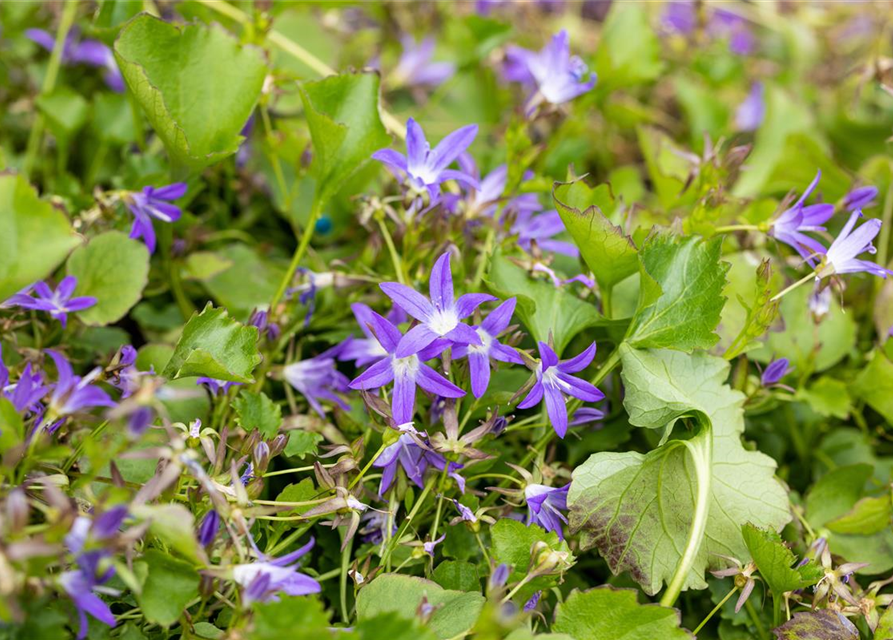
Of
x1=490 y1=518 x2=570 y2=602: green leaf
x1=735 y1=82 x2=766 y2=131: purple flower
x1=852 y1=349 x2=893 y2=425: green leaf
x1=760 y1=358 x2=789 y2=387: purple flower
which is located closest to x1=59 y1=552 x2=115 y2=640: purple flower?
x1=490 y1=518 x2=570 y2=602: green leaf

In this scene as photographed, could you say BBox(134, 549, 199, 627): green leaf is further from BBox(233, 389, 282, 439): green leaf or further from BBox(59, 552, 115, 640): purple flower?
BBox(233, 389, 282, 439): green leaf

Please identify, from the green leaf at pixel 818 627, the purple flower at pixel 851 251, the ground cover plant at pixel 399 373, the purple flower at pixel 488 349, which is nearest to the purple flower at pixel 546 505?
the ground cover plant at pixel 399 373

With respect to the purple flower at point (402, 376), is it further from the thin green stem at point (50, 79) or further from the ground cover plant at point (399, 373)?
the thin green stem at point (50, 79)

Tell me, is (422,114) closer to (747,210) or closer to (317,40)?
(317,40)

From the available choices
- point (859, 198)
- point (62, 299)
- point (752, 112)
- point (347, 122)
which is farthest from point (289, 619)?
point (752, 112)

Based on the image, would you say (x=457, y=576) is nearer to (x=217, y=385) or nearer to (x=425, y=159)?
(x=217, y=385)

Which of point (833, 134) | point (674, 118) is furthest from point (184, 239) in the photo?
point (833, 134)
